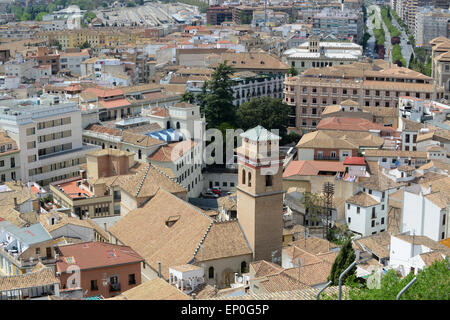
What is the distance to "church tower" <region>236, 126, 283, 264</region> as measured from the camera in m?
26.9

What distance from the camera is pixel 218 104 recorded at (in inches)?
2207

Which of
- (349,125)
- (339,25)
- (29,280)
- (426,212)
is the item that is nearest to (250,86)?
(349,125)

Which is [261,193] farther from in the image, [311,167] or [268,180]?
[311,167]

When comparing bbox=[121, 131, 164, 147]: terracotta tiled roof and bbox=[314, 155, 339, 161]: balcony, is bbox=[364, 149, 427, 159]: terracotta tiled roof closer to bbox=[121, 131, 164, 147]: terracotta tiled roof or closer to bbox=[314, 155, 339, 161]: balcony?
bbox=[314, 155, 339, 161]: balcony

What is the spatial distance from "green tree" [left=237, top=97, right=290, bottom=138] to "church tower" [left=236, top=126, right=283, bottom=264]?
1125 inches

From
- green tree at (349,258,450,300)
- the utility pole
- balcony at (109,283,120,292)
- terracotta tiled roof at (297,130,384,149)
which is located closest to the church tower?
balcony at (109,283,120,292)

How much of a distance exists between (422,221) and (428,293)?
801 inches

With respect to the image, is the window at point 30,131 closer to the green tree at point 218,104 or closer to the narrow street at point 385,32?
the green tree at point 218,104

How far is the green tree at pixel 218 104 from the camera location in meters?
55.8

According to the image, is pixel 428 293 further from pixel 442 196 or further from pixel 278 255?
pixel 442 196

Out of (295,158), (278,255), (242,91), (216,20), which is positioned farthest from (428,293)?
(216,20)

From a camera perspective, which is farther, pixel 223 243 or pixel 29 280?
pixel 223 243

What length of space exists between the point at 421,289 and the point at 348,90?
4837 cm
